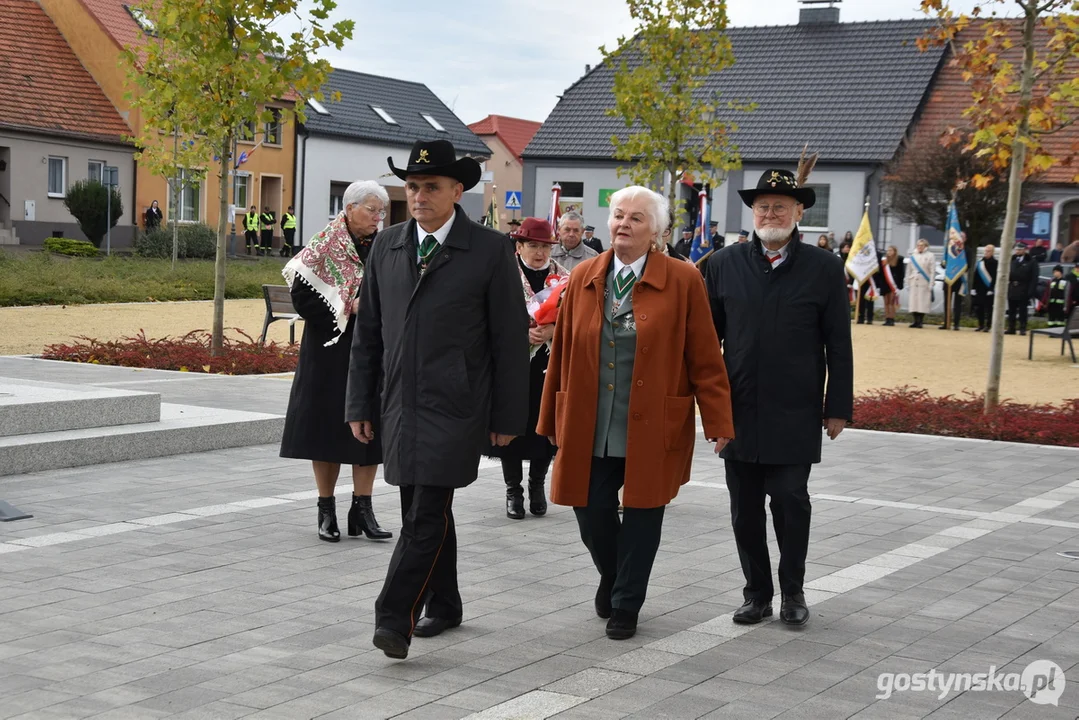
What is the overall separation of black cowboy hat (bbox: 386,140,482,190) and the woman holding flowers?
2587mm

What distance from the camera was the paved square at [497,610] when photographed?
4895mm

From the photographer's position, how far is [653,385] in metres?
5.69

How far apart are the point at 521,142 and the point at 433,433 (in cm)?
7395

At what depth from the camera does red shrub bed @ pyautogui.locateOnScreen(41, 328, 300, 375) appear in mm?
15953

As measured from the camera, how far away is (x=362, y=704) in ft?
15.6

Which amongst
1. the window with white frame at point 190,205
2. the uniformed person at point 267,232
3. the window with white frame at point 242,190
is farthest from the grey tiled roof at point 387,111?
the window with white frame at point 190,205

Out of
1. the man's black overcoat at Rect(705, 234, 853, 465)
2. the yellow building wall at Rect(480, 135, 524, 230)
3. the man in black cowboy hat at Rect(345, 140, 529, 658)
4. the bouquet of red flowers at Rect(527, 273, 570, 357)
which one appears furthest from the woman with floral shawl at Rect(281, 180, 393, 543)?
the yellow building wall at Rect(480, 135, 524, 230)

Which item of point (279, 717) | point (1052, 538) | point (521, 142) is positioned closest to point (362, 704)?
point (279, 717)

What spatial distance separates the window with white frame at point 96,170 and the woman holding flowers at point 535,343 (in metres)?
39.9

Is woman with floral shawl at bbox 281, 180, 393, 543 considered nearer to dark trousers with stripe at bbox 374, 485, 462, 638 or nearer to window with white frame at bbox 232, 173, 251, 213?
dark trousers with stripe at bbox 374, 485, 462, 638

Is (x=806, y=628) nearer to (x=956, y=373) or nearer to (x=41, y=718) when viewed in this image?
(x=41, y=718)

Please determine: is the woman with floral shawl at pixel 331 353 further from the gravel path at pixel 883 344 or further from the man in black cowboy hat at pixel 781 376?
the gravel path at pixel 883 344

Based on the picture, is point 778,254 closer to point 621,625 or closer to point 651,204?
point 651,204

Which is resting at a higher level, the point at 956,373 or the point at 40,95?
the point at 40,95
